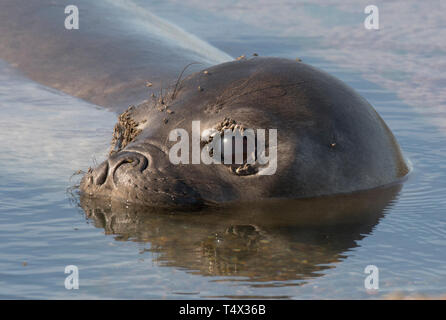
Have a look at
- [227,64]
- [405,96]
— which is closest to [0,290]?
[227,64]

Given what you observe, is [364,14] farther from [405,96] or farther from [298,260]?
[298,260]

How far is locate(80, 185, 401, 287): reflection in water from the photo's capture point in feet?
17.1

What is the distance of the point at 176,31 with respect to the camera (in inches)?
527

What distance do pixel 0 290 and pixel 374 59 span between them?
9696mm

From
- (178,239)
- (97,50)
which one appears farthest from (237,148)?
(97,50)

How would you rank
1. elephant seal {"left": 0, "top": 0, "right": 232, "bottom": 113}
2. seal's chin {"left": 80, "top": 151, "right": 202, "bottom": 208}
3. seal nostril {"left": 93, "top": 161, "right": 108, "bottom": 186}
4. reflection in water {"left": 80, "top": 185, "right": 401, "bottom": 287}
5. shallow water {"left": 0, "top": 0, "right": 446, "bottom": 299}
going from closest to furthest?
shallow water {"left": 0, "top": 0, "right": 446, "bottom": 299} < reflection in water {"left": 80, "top": 185, "right": 401, "bottom": 287} < seal's chin {"left": 80, "top": 151, "right": 202, "bottom": 208} < seal nostril {"left": 93, "top": 161, "right": 108, "bottom": 186} < elephant seal {"left": 0, "top": 0, "right": 232, "bottom": 113}

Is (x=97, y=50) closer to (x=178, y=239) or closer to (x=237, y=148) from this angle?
(x=237, y=148)

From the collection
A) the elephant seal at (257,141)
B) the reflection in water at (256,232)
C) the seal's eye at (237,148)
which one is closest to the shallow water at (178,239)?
the reflection in water at (256,232)

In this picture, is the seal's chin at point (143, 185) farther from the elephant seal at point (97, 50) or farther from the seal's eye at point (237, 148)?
the elephant seal at point (97, 50)

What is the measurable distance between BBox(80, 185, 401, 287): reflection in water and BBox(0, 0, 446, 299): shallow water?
14 mm

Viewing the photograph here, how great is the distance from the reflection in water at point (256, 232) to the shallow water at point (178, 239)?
0.01 metres

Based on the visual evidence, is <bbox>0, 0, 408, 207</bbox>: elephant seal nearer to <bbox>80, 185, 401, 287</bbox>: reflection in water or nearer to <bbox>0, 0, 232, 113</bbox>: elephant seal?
<bbox>80, 185, 401, 287</bbox>: reflection in water

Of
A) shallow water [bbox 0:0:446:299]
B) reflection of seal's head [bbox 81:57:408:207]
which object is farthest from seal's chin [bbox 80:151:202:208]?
shallow water [bbox 0:0:446:299]

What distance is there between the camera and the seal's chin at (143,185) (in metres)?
6.30
